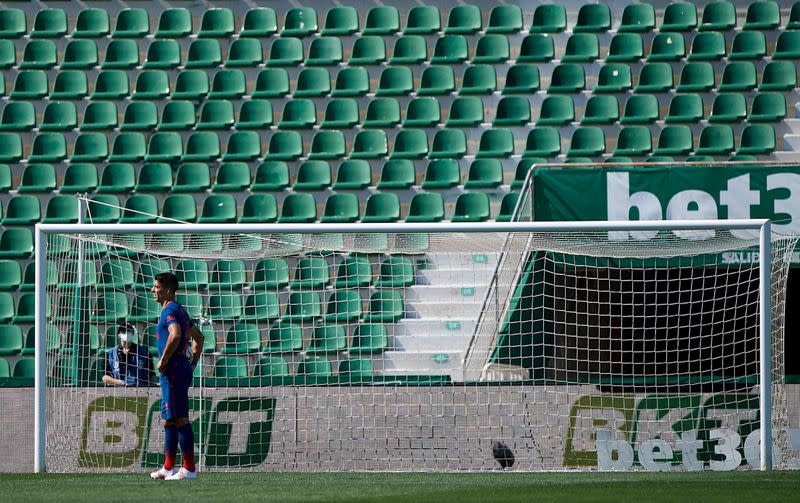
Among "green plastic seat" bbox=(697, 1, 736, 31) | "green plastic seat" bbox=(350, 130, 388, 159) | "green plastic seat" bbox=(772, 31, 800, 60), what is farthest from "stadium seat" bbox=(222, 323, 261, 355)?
"green plastic seat" bbox=(772, 31, 800, 60)

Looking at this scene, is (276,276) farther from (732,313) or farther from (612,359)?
(732,313)

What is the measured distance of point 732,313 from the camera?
10.5 metres

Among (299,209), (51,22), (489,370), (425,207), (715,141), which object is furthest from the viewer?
(51,22)

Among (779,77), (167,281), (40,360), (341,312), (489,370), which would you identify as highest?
(779,77)

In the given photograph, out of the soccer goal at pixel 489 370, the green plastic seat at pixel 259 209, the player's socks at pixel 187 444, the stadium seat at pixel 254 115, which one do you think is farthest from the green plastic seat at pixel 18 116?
the player's socks at pixel 187 444

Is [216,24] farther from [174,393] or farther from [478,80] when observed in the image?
[174,393]

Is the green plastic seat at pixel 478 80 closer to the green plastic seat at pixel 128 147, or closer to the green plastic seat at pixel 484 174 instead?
the green plastic seat at pixel 484 174

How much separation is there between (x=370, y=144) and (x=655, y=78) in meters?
3.46

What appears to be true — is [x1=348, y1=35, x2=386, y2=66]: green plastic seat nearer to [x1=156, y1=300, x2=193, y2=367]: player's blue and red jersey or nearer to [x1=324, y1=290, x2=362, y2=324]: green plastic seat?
[x1=324, y1=290, x2=362, y2=324]: green plastic seat

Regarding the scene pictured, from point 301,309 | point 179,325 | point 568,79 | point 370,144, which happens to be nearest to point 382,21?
point 370,144

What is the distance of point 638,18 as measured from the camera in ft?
47.1

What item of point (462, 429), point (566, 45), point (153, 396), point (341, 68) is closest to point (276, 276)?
point (153, 396)

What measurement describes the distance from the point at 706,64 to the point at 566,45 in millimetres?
1670

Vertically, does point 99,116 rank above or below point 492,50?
below
